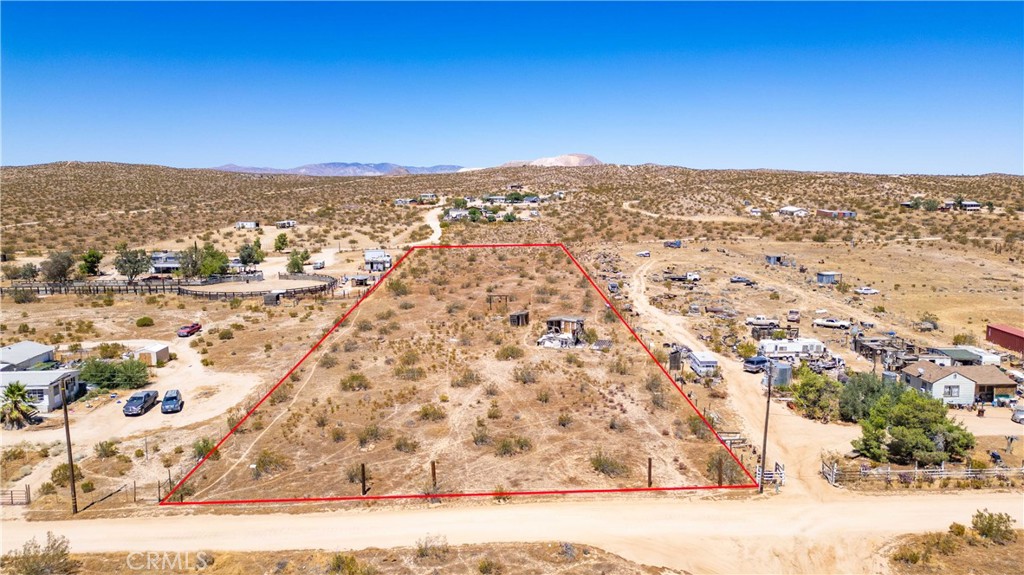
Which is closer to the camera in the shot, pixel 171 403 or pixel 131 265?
pixel 171 403

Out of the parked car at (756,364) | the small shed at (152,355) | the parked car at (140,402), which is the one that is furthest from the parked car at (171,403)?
the parked car at (756,364)

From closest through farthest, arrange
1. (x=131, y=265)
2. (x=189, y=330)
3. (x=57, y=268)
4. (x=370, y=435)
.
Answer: (x=370, y=435), (x=189, y=330), (x=57, y=268), (x=131, y=265)

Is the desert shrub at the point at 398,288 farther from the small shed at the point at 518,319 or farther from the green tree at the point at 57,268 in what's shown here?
the green tree at the point at 57,268

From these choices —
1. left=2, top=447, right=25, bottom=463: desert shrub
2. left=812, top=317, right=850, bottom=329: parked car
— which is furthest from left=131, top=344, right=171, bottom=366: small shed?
left=812, top=317, right=850, bottom=329: parked car

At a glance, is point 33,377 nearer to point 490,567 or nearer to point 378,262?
point 490,567

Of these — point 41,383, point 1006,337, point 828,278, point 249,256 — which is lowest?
point 41,383

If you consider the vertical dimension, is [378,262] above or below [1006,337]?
above

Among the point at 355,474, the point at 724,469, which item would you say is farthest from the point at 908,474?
the point at 355,474

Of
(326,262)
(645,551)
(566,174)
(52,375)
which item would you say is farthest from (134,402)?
(566,174)
